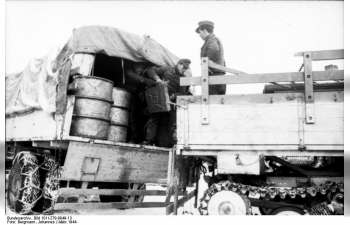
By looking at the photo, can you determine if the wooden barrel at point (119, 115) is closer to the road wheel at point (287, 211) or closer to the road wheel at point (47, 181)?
the road wheel at point (47, 181)

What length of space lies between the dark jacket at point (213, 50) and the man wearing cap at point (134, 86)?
1463mm

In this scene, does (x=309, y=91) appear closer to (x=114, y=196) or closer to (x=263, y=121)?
(x=263, y=121)

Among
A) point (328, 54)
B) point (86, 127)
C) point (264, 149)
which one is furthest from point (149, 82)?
point (328, 54)

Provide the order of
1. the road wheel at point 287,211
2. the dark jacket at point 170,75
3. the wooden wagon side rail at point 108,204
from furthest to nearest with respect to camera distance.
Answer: the dark jacket at point 170,75 → the wooden wagon side rail at point 108,204 → the road wheel at point 287,211

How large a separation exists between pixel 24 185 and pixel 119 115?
7.83 ft

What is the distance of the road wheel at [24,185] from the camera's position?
6.45m

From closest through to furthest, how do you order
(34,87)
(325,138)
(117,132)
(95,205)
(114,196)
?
(325,138) < (95,205) < (117,132) < (34,87) < (114,196)

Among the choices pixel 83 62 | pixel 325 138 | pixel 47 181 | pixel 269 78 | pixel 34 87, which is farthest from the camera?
pixel 34 87

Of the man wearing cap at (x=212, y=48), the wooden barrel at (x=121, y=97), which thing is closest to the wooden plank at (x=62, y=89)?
the wooden barrel at (x=121, y=97)

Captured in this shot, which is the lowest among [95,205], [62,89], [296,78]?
[95,205]

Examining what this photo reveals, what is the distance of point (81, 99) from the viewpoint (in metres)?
5.88

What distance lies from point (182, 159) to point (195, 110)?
1.39m

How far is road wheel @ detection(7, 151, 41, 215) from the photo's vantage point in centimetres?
645

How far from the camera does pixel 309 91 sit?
4.61 m
